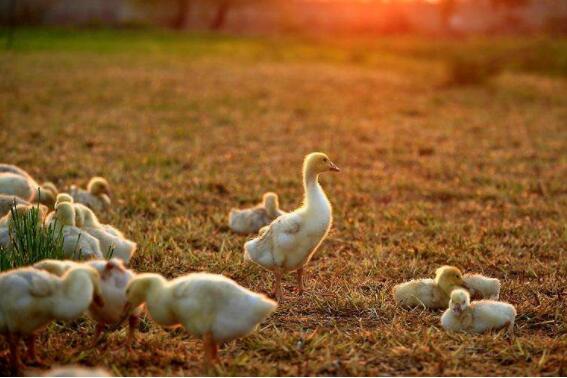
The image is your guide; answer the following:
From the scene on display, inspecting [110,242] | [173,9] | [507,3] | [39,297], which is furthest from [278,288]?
[173,9]

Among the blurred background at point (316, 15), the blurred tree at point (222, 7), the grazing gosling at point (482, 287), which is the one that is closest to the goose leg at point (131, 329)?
the grazing gosling at point (482, 287)

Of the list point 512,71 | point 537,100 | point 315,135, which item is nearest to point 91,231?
point 315,135

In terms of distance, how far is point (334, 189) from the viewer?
989 centimetres

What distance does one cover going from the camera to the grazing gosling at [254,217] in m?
7.75

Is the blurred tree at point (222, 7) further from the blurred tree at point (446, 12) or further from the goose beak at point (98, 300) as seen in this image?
the goose beak at point (98, 300)

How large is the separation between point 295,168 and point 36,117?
256 inches

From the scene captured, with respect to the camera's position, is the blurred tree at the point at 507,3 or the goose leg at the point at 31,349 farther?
the blurred tree at the point at 507,3

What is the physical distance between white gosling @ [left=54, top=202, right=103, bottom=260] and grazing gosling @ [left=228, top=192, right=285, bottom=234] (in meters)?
2.11

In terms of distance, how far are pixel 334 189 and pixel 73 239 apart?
185 inches

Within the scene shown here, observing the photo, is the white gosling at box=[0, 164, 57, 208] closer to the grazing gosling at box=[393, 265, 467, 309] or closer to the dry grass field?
the dry grass field

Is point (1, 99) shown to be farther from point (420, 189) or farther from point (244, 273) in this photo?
point (244, 273)

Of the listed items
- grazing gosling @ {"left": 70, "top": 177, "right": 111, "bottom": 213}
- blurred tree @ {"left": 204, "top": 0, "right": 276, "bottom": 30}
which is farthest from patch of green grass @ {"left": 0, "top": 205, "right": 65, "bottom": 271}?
blurred tree @ {"left": 204, "top": 0, "right": 276, "bottom": 30}

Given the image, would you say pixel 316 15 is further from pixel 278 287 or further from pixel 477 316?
pixel 477 316

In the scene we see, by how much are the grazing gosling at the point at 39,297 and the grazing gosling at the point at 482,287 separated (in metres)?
2.89
